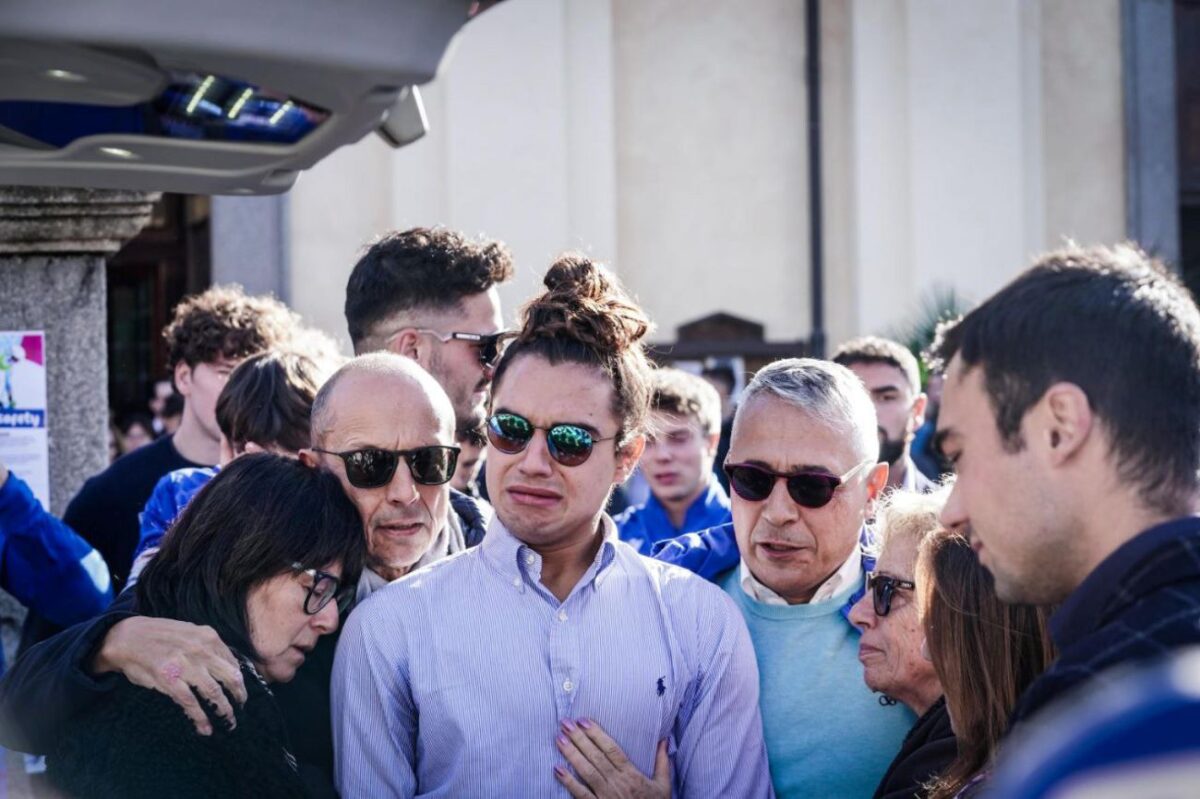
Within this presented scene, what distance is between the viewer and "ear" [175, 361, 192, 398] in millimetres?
4566

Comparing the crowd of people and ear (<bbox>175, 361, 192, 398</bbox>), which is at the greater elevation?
ear (<bbox>175, 361, 192, 398</bbox>)

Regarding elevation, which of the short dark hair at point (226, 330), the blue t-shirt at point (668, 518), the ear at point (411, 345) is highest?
the short dark hair at point (226, 330)

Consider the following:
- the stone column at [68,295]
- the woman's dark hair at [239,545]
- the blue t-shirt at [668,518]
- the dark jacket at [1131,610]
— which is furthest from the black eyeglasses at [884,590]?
the blue t-shirt at [668,518]

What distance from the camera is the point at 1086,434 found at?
194 cm

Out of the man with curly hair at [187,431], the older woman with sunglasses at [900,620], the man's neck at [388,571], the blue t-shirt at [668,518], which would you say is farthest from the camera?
the blue t-shirt at [668,518]

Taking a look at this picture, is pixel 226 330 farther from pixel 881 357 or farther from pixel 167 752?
pixel 881 357

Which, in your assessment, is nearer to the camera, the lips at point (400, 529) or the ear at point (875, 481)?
the lips at point (400, 529)

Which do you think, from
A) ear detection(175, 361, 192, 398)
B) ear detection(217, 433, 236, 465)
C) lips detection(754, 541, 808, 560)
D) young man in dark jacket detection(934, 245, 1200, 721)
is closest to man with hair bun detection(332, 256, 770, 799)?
lips detection(754, 541, 808, 560)

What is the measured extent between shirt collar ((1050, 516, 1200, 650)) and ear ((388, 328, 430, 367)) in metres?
2.39

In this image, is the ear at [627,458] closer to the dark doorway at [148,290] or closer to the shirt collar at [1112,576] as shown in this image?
the shirt collar at [1112,576]

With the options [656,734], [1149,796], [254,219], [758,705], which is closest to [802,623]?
[758,705]

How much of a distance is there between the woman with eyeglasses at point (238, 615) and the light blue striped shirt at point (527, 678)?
157 mm

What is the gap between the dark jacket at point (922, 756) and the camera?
2.80 metres

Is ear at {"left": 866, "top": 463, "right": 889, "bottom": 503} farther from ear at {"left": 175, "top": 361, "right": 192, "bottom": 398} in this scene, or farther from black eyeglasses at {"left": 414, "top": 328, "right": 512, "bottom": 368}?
ear at {"left": 175, "top": 361, "right": 192, "bottom": 398}
